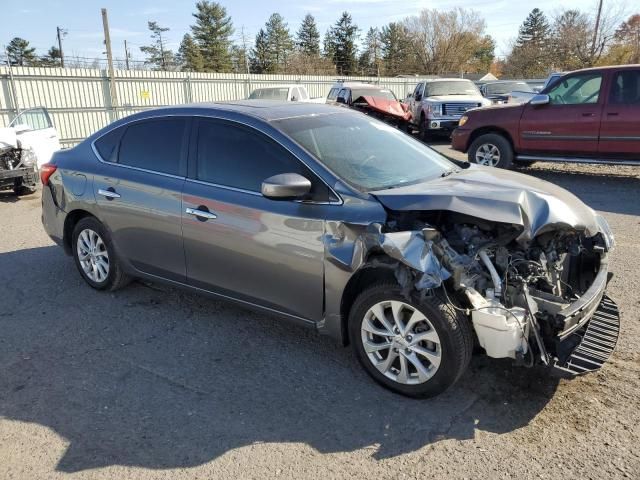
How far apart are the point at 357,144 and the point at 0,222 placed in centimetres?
640

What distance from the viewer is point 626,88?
28.5ft

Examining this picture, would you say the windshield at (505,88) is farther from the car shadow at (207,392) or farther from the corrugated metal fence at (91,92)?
the car shadow at (207,392)

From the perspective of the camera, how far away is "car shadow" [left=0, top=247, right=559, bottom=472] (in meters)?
2.83

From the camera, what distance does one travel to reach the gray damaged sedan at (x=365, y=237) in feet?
9.61

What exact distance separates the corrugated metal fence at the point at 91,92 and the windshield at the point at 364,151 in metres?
15.6

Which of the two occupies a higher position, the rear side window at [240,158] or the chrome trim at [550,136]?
the rear side window at [240,158]

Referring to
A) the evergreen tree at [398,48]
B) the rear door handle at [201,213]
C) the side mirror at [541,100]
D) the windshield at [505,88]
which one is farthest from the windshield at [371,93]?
the evergreen tree at [398,48]

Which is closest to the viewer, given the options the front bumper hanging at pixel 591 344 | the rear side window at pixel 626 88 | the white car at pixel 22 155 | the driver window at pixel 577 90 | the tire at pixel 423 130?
the front bumper hanging at pixel 591 344

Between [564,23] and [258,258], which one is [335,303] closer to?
[258,258]

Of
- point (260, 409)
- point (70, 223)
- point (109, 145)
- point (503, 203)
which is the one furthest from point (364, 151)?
point (70, 223)

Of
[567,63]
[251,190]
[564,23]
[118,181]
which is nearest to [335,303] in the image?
[251,190]

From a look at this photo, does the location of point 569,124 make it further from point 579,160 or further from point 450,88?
point 450,88

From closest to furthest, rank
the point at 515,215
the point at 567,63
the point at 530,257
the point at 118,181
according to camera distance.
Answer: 1. the point at 515,215
2. the point at 530,257
3. the point at 118,181
4. the point at 567,63

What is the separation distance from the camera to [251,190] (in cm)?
366
